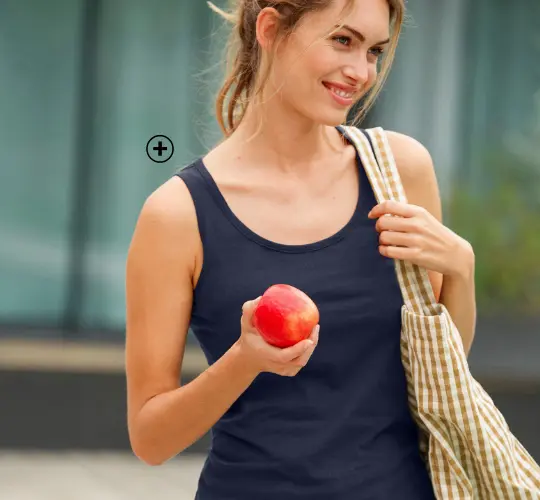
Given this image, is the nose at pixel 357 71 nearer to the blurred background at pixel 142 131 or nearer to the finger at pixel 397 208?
the finger at pixel 397 208

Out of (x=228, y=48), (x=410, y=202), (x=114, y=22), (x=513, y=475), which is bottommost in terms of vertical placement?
(x=513, y=475)

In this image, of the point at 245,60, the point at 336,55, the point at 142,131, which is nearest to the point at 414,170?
the point at 336,55

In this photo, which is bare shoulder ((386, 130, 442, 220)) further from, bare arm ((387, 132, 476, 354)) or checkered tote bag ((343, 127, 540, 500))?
checkered tote bag ((343, 127, 540, 500))

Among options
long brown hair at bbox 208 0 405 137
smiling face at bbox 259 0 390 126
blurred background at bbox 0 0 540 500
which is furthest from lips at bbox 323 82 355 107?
blurred background at bbox 0 0 540 500

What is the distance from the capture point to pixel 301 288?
2.04 metres

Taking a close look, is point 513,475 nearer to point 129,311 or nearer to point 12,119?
point 129,311

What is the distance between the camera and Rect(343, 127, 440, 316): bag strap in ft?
6.75

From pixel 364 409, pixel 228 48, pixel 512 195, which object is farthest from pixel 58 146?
pixel 364 409

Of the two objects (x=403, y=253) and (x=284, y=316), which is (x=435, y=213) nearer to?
(x=403, y=253)

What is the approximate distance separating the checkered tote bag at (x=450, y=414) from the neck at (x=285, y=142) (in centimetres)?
30

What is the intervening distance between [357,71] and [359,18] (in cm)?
9

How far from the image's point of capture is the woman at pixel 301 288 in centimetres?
200

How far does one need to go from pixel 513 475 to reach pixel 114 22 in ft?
21.6

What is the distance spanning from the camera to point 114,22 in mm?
8086
